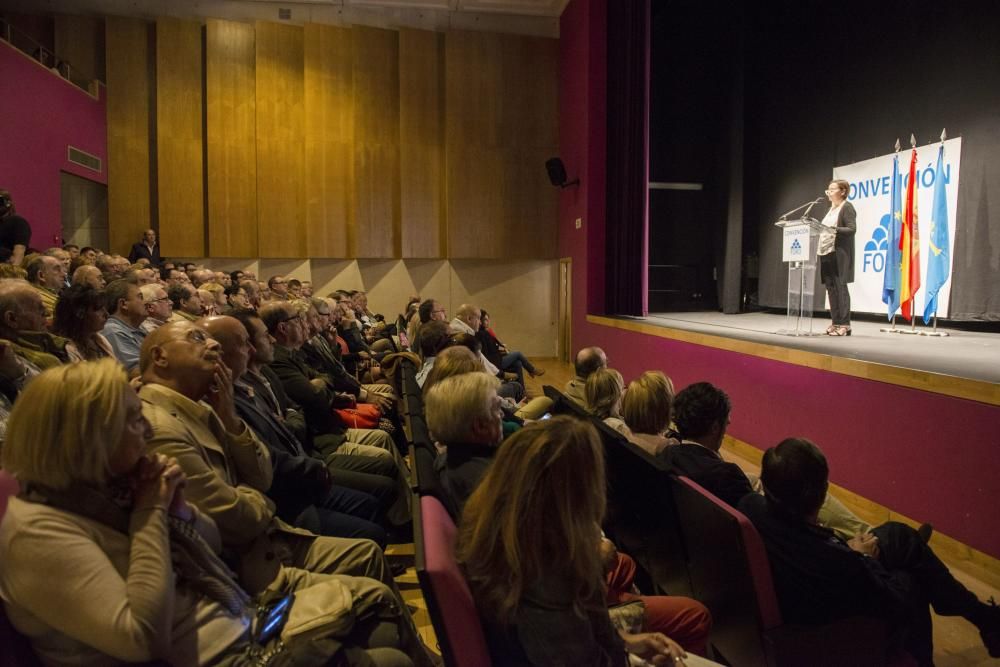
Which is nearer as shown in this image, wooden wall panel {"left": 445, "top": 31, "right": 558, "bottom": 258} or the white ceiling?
the white ceiling

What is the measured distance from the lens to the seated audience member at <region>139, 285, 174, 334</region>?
3.62 meters

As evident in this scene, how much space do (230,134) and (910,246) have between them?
8.54 meters

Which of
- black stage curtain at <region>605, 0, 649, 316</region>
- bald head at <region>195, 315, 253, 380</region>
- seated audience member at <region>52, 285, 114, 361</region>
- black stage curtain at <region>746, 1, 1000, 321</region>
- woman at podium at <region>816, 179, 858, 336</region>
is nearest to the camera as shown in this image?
bald head at <region>195, 315, 253, 380</region>

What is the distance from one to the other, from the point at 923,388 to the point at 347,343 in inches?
170

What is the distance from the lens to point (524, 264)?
10.5 m

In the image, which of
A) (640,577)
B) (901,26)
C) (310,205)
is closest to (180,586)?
(640,577)

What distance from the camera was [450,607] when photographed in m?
1.15

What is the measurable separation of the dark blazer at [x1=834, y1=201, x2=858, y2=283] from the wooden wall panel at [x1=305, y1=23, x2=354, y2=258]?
6821 millimetres

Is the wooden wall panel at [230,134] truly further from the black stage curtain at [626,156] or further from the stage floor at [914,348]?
the stage floor at [914,348]

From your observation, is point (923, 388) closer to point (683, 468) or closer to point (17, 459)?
point (683, 468)

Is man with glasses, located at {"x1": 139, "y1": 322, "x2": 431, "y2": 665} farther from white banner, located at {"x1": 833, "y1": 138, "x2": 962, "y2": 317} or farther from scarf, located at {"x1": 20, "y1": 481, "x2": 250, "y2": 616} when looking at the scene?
white banner, located at {"x1": 833, "y1": 138, "x2": 962, "y2": 317}

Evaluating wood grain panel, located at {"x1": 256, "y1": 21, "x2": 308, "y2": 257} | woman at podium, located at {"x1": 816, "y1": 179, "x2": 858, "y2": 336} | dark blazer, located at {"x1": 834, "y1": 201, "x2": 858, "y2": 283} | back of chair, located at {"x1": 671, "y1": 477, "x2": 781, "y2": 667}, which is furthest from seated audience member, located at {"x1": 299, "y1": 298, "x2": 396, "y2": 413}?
wood grain panel, located at {"x1": 256, "y1": 21, "x2": 308, "y2": 257}

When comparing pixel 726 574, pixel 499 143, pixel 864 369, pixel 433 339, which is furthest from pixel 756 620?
pixel 499 143

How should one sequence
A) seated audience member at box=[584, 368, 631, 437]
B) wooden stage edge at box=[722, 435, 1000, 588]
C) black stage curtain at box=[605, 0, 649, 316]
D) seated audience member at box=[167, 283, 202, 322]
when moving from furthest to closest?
1. black stage curtain at box=[605, 0, 649, 316]
2. seated audience member at box=[167, 283, 202, 322]
3. seated audience member at box=[584, 368, 631, 437]
4. wooden stage edge at box=[722, 435, 1000, 588]
